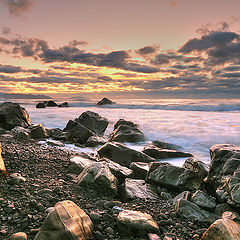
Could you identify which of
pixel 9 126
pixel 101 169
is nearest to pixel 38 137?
pixel 9 126

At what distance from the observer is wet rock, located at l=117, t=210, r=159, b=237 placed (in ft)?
7.22

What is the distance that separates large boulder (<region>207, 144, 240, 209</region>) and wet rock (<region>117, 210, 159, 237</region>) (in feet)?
3.89

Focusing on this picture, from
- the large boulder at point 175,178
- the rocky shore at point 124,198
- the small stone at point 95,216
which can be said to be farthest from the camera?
the large boulder at point 175,178

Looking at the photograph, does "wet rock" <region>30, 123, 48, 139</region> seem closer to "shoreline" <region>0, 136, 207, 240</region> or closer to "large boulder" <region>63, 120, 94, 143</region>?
"large boulder" <region>63, 120, 94, 143</region>

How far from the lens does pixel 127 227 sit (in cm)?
221

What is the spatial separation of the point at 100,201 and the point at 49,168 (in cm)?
160

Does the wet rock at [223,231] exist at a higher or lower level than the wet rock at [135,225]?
higher

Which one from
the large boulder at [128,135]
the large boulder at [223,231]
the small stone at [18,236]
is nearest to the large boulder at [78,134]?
the large boulder at [128,135]

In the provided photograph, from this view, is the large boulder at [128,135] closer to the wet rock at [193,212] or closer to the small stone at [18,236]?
the wet rock at [193,212]

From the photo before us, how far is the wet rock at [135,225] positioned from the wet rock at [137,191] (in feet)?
2.64

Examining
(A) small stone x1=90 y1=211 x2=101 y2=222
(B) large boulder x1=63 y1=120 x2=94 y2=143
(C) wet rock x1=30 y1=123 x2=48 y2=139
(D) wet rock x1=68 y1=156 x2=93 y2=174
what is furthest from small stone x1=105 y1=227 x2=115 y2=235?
(C) wet rock x1=30 y1=123 x2=48 y2=139

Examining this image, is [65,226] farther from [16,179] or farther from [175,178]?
[175,178]

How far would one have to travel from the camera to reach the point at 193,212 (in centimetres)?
269

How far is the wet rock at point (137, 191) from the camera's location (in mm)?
3147
